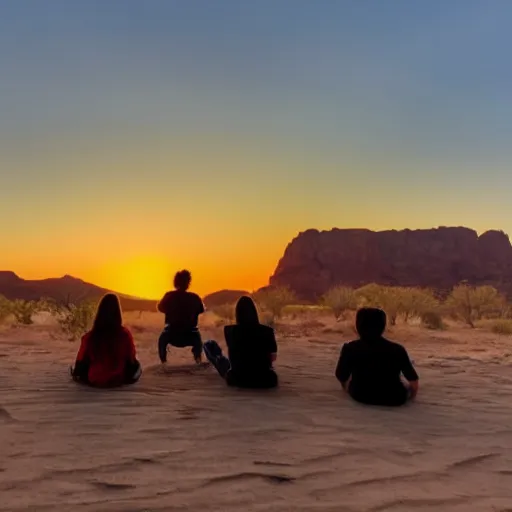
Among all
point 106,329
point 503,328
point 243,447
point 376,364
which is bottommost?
point 243,447

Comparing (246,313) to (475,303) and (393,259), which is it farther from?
(393,259)

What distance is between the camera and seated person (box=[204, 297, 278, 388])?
267 inches

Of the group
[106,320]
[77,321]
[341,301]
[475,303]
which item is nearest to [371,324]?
[106,320]

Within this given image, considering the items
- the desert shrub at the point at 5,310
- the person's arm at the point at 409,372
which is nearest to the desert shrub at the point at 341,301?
the desert shrub at the point at 5,310

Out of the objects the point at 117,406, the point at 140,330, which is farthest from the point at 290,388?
the point at 140,330

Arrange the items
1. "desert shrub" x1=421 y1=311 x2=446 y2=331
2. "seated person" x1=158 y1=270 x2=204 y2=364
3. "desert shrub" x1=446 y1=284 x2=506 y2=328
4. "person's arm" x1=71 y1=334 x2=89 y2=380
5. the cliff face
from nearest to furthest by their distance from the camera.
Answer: "person's arm" x1=71 y1=334 x2=89 y2=380
"seated person" x1=158 y1=270 x2=204 y2=364
"desert shrub" x1=421 y1=311 x2=446 y2=331
"desert shrub" x1=446 y1=284 x2=506 y2=328
the cliff face

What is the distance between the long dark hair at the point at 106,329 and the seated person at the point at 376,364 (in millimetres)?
2479

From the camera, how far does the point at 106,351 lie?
6.71 metres

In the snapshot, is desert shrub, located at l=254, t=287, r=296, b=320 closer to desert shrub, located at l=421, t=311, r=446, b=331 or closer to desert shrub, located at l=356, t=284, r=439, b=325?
desert shrub, located at l=356, t=284, r=439, b=325

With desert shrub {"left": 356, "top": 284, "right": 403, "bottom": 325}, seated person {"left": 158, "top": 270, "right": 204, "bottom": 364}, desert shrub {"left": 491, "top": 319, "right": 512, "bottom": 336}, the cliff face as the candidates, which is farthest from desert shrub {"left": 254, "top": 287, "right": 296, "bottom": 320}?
the cliff face

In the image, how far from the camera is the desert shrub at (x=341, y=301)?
84.1ft

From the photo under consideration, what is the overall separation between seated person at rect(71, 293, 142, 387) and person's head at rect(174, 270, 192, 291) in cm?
202

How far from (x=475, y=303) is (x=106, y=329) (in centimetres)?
2228

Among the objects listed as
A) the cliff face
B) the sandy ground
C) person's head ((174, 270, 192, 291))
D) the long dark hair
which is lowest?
the sandy ground
